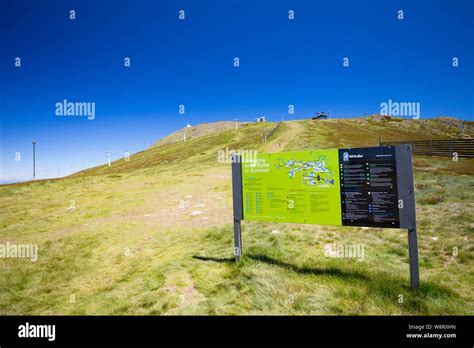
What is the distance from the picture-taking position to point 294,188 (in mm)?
6332

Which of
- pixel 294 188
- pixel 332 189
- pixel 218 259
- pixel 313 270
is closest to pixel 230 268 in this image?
pixel 218 259

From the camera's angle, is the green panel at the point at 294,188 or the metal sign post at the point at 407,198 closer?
the metal sign post at the point at 407,198

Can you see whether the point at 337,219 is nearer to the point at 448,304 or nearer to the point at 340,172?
the point at 340,172

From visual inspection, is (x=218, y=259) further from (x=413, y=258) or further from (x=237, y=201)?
(x=413, y=258)

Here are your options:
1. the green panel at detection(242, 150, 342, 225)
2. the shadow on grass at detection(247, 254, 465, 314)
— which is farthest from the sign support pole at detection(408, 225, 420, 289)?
the green panel at detection(242, 150, 342, 225)

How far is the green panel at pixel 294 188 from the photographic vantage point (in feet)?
19.2

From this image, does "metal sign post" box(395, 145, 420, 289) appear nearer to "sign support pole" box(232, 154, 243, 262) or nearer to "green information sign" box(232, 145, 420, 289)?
"green information sign" box(232, 145, 420, 289)

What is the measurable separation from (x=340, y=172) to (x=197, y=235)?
6.37 metres

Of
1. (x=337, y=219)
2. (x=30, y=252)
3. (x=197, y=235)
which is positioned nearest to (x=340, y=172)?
(x=337, y=219)

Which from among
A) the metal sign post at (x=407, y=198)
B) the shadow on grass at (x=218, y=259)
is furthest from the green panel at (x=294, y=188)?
the shadow on grass at (x=218, y=259)

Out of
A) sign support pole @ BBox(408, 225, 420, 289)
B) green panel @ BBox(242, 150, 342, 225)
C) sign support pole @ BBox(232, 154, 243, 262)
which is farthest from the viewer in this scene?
sign support pole @ BBox(232, 154, 243, 262)

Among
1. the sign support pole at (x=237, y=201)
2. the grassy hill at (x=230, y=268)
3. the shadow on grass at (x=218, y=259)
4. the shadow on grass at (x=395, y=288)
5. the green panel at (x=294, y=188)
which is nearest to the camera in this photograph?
the shadow on grass at (x=395, y=288)

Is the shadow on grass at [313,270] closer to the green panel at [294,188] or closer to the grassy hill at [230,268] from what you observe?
the grassy hill at [230,268]

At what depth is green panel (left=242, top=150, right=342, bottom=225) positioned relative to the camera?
5.84 metres
